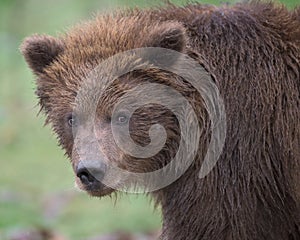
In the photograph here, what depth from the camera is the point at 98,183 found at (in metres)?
5.84

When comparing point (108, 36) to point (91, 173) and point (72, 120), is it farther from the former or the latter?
point (91, 173)

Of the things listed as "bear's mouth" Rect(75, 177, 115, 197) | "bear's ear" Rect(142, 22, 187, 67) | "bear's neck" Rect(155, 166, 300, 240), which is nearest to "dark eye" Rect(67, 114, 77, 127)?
"bear's mouth" Rect(75, 177, 115, 197)

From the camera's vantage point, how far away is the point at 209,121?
19.4 feet

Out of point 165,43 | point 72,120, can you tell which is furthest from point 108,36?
point 72,120

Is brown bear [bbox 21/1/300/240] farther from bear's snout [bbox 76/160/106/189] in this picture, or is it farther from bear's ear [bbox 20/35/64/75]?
bear's ear [bbox 20/35/64/75]

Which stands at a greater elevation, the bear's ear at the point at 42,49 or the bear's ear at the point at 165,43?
the bear's ear at the point at 165,43

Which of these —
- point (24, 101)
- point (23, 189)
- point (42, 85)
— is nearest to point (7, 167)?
point (23, 189)

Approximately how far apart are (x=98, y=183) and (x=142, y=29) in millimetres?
1103

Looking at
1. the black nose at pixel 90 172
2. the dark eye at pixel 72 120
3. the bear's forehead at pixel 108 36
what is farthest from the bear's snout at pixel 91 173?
the bear's forehead at pixel 108 36

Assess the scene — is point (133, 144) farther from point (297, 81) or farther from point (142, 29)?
point (297, 81)

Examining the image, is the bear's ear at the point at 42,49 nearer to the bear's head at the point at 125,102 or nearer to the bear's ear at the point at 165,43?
the bear's head at the point at 125,102

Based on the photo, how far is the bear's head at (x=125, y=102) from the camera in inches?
231

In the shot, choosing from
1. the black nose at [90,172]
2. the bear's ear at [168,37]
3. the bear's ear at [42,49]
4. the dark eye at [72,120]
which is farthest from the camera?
the bear's ear at [42,49]

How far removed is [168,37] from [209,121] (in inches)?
24.7
